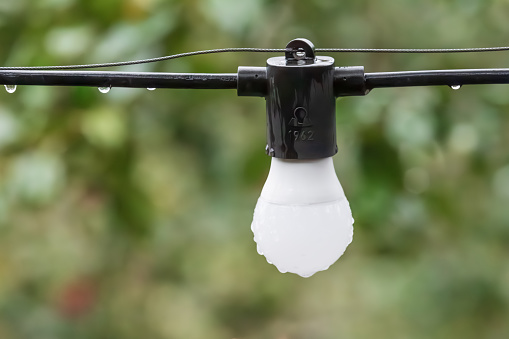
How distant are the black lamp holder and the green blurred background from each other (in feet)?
0.91

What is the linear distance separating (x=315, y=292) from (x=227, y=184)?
2.02ft

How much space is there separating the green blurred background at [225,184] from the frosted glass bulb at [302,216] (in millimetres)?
298

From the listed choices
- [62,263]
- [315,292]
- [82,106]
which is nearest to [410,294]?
[315,292]

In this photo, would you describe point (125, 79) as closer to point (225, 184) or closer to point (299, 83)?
point (299, 83)

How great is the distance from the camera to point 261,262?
4.45ft

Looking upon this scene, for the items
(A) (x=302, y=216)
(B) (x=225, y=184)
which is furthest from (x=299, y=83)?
(B) (x=225, y=184)

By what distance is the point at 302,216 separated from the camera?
20.1 inches

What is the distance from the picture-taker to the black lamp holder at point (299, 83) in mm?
485

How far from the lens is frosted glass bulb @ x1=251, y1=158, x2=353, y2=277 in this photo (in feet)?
1.68

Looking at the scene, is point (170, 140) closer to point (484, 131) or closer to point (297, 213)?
point (484, 131)

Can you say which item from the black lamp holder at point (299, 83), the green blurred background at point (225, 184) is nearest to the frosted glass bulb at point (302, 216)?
the black lamp holder at point (299, 83)

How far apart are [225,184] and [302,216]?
1.55ft

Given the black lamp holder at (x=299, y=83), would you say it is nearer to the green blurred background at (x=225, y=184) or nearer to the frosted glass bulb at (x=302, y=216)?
the frosted glass bulb at (x=302, y=216)

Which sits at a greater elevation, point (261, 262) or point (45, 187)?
point (45, 187)
